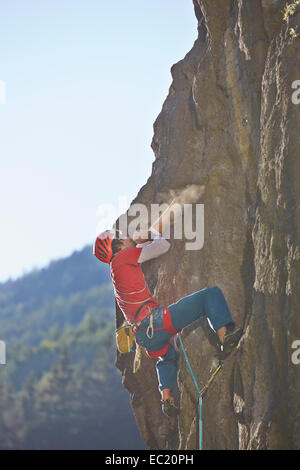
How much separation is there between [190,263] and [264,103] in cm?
259

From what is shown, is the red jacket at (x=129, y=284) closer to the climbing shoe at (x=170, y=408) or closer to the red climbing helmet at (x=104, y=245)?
the red climbing helmet at (x=104, y=245)

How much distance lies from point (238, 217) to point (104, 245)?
6.08 ft

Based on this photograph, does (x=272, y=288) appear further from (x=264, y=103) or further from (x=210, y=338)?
(x=264, y=103)

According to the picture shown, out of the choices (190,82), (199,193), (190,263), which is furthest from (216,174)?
(190,82)

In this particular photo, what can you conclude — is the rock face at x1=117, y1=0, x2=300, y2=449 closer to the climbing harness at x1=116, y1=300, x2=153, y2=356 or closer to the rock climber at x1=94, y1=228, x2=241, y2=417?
the rock climber at x1=94, y1=228, x2=241, y2=417

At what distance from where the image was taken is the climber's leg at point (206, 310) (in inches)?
325

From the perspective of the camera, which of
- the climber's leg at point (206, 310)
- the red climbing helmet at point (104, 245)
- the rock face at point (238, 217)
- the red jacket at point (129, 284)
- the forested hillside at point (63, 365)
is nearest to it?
the rock face at point (238, 217)

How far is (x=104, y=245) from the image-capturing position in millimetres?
9102

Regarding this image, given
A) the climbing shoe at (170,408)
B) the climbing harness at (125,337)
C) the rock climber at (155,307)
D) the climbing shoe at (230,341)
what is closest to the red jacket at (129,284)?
the rock climber at (155,307)

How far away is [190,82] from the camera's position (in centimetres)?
1095

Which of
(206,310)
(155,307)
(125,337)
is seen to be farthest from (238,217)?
(125,337)

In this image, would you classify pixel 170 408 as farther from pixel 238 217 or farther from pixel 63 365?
pixel 63 365

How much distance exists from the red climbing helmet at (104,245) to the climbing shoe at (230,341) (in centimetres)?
199

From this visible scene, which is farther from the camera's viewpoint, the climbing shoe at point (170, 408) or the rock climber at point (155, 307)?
the climbing shoe at point (170, 408)
